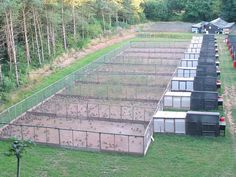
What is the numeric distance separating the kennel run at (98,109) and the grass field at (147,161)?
40.8 inches

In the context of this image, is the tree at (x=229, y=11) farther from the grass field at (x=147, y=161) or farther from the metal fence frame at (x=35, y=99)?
the grass field at (x=147, y=161)

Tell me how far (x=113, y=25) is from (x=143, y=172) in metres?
75.2

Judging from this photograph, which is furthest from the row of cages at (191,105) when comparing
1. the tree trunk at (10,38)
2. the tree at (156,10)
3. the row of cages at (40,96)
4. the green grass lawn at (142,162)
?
the tree at (156,10)

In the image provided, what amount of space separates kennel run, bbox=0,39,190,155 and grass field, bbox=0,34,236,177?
1.04 metres

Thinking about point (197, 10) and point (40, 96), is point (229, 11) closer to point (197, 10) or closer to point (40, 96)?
point (197, 10)

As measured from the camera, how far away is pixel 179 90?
44.6 meters

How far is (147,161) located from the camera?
28172mm

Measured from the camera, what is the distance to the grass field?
2659 centimetres

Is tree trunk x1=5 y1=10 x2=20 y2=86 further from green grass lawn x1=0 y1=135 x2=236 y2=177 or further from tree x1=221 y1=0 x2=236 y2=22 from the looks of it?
tree x1=221 y1=0 x2=236 y2=22

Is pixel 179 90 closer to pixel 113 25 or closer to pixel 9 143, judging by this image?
pixel 9 143

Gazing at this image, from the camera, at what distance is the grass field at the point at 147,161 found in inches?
1047

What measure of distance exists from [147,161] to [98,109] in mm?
11529

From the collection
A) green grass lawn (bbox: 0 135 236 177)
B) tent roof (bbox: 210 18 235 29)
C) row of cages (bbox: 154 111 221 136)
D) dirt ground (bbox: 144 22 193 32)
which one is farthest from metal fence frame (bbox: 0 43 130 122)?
tent roof (bbox: 210 18 235 29)

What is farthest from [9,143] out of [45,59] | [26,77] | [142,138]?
[45,59]
